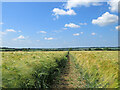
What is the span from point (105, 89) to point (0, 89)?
4.55 m

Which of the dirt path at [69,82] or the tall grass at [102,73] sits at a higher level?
the tall grass at [102,73]

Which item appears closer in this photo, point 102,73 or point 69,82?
point 102,73

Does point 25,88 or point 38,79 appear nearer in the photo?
point 25,88

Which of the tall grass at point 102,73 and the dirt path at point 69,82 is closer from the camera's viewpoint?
the tall grass at point 102,73

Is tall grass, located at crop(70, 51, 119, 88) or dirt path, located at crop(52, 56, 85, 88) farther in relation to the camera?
dirt path, located at crop(52, 56, 85, 88)

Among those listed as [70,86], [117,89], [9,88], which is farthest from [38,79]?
[117,89]

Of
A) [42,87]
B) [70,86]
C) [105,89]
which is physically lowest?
[70,86]

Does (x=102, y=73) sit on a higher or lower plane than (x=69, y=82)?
higher

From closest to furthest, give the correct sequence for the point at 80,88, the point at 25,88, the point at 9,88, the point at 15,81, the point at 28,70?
the point at 9,88
the point at 15,81
the point at 25,88
the point at 28,70
the point at 80,88

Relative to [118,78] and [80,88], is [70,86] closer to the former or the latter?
[80,88]

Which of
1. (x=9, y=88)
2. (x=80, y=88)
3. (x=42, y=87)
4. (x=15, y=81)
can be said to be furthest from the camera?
(x=80, y=88)

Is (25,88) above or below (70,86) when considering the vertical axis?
above

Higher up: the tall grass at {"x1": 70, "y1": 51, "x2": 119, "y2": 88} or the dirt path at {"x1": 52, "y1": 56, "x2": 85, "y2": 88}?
the tall grass at {"x1": 70, "y1": 51, "x2": 119, "y2": 88}

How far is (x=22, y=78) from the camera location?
5.96m
